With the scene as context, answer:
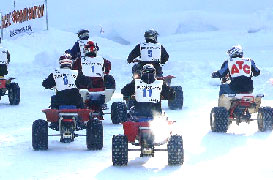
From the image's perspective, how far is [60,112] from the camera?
12.4m

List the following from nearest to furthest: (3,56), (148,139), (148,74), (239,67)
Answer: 1. (148,139)
2. (148,74)
3. (239,67)
4. (3,56)

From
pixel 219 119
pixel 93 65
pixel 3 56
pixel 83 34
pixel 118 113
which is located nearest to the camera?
pixel 219 119

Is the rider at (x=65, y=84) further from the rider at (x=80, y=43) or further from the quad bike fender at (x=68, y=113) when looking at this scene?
the rider at (x=80, y=43)

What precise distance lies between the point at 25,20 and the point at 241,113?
28.4 metres

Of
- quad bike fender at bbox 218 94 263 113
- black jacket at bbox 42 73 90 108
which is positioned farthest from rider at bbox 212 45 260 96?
black jacket at bbox 42 73 90 108

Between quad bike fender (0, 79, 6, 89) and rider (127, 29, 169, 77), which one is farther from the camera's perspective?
quad bike fender (0, 79, 6, 89)

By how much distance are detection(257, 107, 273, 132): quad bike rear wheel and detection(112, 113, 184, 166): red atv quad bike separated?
14.0ft

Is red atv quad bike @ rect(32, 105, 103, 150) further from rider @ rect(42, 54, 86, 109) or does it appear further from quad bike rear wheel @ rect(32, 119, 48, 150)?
rider @ rect(42, 54, 86, 109)

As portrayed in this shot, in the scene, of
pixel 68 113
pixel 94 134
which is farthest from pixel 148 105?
pixel 68 113

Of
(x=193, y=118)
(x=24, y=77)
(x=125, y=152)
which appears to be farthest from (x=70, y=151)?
(x=24, y=77)

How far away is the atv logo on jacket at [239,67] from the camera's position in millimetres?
15156

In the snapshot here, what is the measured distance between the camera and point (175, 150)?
35.4ft

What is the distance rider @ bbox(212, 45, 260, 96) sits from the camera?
1516cm

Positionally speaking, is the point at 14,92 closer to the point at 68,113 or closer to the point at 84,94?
the point at 84,94
